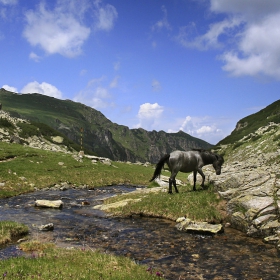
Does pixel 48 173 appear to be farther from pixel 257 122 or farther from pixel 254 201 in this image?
pixel 257 122

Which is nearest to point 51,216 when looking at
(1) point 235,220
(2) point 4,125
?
(1) point 235,220

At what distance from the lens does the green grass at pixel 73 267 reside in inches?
350

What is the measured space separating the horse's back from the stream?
18.3ft

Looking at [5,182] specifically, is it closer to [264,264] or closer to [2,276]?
[2,276]

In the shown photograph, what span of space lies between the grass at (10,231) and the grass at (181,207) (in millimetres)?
7638

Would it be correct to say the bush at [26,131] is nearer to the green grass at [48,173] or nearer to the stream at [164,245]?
the green grass at [48,173]

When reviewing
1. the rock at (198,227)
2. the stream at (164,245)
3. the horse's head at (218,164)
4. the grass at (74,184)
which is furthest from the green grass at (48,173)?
the horse's head at (218,164)

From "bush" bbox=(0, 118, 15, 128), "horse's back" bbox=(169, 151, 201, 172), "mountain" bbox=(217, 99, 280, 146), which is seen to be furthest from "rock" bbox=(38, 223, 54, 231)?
"mountain" bbox=(217, 99, 280, 146)

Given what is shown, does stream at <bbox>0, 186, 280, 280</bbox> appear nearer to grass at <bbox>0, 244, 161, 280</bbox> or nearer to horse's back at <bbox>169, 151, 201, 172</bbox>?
grass at <bbox>0, 244, 161, 280</bbox>

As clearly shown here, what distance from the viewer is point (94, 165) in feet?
184

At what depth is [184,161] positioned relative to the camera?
2317 cm

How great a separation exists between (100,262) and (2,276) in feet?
11.4

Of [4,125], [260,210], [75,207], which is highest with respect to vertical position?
[4,125]

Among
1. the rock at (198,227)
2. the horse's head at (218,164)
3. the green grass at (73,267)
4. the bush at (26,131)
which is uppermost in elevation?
the bush at (26,131)
